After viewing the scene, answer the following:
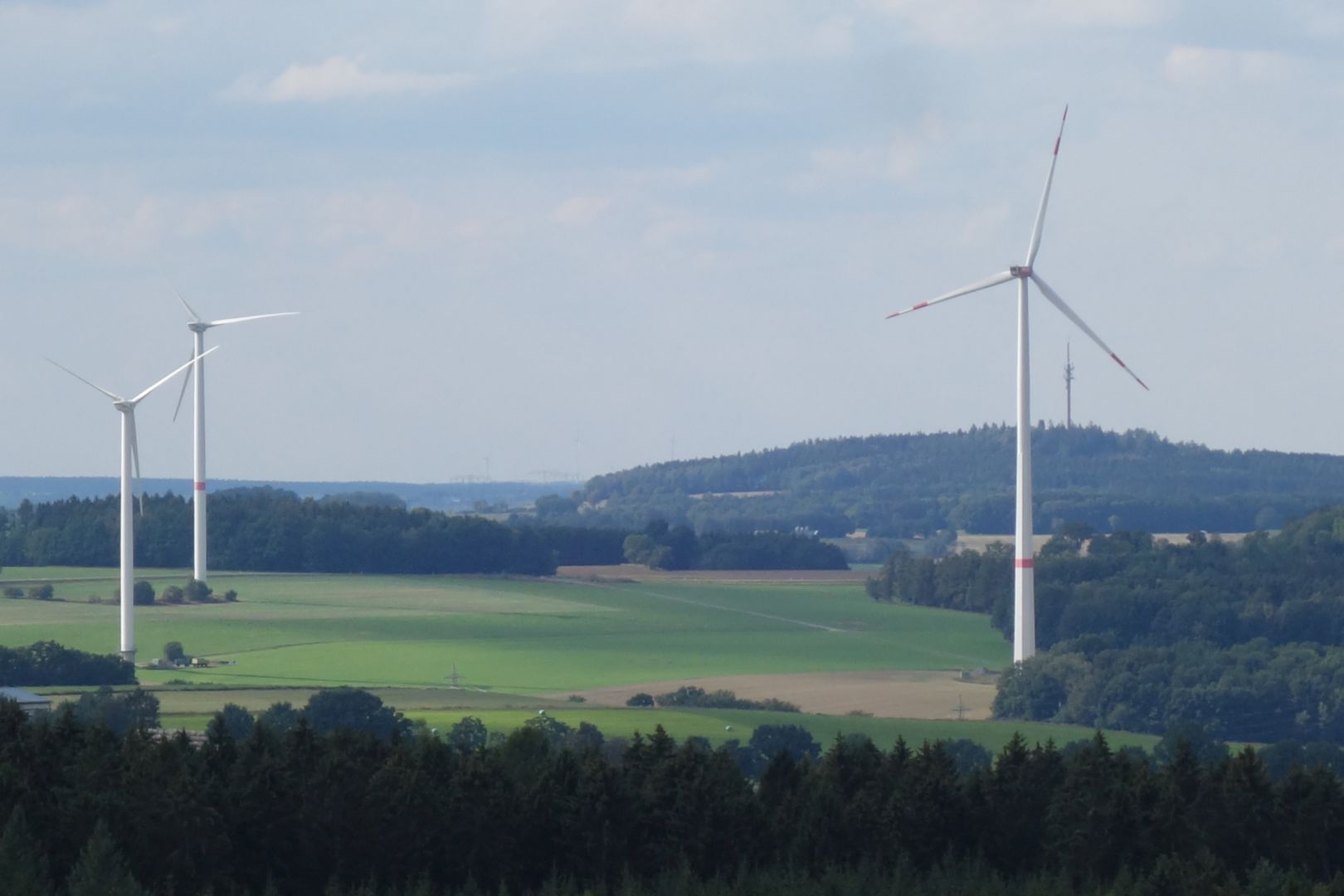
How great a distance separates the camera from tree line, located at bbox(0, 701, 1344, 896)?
150 feet

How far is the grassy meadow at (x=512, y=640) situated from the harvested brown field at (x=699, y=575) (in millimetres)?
6378

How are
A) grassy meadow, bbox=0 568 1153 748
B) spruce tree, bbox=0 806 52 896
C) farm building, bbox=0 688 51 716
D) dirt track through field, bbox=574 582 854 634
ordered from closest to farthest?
spruce tree, bbox=0 806 52 896 → farm building, bbox=0 688 51 716 → grassy meadow, bbox=0 568 1153 748 → dirt track through field, bbox=574 582 854 634

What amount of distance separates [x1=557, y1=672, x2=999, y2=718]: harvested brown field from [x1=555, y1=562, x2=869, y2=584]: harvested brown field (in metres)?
54.8

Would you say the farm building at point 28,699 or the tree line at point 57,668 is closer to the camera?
the farm building at point 28,699

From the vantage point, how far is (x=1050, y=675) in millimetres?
100438

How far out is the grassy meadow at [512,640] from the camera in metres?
86.7

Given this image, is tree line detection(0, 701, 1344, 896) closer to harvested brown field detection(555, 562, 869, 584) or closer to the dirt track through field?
the dirt track through field

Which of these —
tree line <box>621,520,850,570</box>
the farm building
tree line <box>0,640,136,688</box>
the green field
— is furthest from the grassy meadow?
tree line <box>621,520,850,570</box>

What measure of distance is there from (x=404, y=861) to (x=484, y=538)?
120695 mm

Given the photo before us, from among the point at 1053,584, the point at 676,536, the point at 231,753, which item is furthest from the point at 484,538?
the point at 231,753

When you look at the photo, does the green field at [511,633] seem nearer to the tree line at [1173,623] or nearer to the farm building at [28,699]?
the tree line at [1173,623]

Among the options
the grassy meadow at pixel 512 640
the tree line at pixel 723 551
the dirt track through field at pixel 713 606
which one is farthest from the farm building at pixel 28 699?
the tree line at pixel 723 551

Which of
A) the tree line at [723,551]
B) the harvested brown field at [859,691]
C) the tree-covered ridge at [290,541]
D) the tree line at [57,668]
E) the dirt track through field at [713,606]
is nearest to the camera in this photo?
the harvested brown field at [859,691]

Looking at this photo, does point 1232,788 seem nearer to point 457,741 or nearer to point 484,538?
point 457,741
